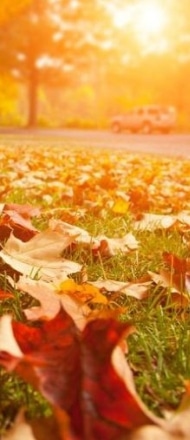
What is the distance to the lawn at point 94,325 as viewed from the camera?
830mm

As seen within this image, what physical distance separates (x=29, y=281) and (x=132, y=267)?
455 mm

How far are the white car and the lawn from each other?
27.6 m

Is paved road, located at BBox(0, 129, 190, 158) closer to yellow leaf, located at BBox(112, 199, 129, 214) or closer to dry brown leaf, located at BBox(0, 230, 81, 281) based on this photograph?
yellow leaf, located at BBox(112, 199, 129, 214)

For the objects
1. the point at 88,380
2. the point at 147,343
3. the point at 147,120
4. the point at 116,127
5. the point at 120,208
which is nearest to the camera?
the point at 88,380

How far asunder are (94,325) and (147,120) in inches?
1184

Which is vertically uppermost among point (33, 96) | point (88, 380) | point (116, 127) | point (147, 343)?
point (88, 380)

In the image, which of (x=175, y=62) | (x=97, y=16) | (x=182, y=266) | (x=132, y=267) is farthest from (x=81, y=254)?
(x=175, y=62)

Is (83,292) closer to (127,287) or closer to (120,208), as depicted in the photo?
(127,287)

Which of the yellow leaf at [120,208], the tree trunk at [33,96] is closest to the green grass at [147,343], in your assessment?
the yellow leaf at [120,208]

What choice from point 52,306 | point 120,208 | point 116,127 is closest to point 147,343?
point 52,306

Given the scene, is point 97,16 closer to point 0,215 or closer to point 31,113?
point 31,113

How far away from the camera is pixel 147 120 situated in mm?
30469

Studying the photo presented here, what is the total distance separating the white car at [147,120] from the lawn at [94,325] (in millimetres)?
27614

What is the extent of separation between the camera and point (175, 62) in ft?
144
